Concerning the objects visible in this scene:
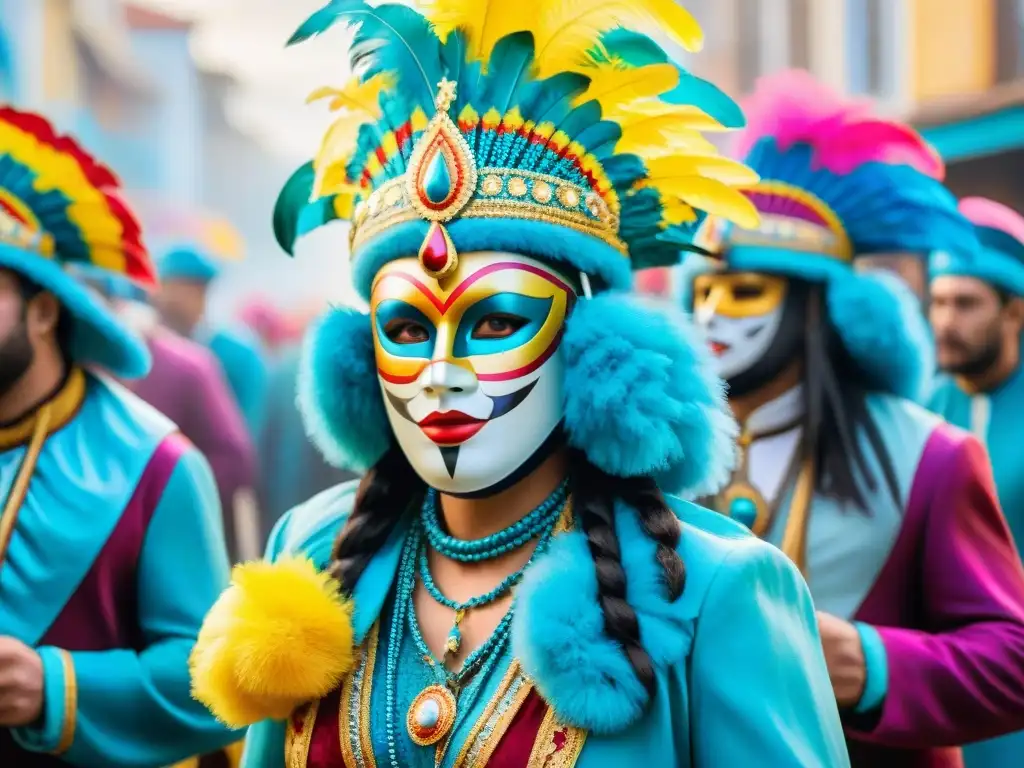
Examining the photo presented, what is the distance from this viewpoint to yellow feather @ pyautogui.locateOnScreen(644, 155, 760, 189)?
86.1 inches

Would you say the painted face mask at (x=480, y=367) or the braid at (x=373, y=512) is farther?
the braid at (x=373, y=512)

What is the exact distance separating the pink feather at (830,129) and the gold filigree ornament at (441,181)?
1.22m

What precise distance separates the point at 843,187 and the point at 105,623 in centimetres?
187

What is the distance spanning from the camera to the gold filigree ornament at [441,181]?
2.05 m

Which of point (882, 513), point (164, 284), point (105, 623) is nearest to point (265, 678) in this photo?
point (105, 623)

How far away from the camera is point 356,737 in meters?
2.06

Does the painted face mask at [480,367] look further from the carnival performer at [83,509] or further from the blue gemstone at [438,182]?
the carnival performer at [83,509]

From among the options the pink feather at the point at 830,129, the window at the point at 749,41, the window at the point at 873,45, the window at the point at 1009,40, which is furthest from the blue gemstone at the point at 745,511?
the window at the point at 749,41

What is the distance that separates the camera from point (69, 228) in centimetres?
304

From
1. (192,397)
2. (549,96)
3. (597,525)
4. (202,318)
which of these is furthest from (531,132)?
(202,318)

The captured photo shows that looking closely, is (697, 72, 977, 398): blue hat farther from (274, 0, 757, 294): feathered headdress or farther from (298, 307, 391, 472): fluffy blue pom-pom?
(298, 307, 391, 472): fluffy blue pom-pom

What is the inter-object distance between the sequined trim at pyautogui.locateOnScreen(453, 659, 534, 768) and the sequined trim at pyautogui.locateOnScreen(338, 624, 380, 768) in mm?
152

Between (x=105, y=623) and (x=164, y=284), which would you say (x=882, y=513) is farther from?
(x=164, y=284)

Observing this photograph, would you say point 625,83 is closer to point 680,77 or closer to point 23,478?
point 680,77
